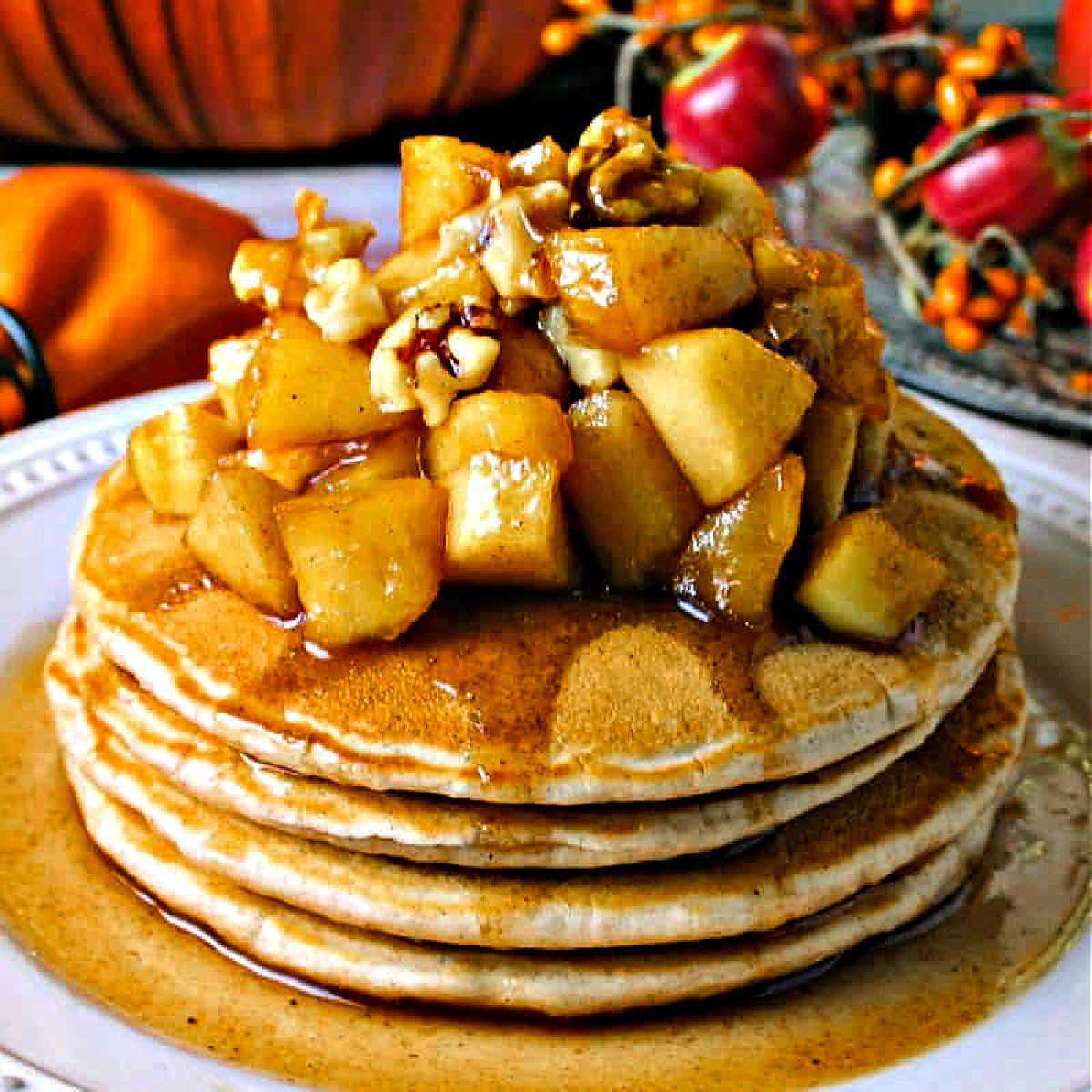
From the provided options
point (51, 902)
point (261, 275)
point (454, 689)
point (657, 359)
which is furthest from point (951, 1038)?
point (261, 275)

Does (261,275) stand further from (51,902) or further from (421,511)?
(51,902)

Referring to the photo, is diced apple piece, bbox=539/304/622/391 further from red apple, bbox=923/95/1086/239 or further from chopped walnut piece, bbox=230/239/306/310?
red apple, bbox=923/95/1086/239

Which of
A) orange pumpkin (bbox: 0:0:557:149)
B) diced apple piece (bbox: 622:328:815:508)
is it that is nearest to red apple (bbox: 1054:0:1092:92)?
orange pumpkin (bbox: 0:0:557:149)

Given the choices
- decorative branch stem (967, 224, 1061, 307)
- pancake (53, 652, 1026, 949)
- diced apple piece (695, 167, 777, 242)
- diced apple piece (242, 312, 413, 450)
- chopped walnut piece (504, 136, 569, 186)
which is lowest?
decorative branch stem (967, 224, 1061, 307)

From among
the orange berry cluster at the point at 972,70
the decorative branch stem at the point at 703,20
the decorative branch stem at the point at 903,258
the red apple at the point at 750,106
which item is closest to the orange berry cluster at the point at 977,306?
the decorative branch stem at the point at 903,258

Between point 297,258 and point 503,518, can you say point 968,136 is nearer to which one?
point 297,258

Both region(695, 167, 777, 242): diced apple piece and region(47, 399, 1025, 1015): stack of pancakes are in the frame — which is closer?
region(47, 399, 1025, 1015): stack of pancakes

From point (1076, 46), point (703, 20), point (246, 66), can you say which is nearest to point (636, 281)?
point (703, 20)
